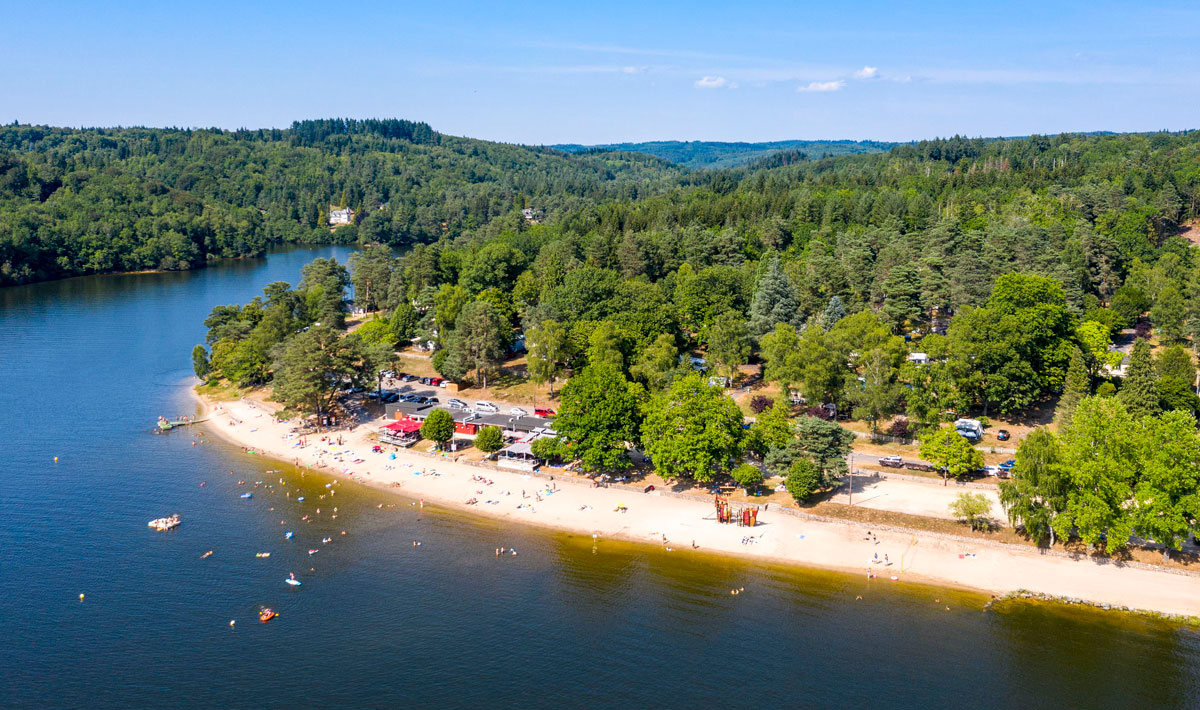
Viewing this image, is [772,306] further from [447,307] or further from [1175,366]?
[447,307]

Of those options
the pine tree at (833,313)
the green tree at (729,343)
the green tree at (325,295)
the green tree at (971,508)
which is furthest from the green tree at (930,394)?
the green tree at (325,295)

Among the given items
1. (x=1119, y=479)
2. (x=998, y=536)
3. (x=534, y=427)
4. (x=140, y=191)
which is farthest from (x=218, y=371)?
(x=140, y=191)

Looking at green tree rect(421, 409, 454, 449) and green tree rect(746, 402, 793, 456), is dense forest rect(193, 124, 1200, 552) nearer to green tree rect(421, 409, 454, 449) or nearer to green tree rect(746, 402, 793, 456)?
green tree rect(746, 402, 793, 456)

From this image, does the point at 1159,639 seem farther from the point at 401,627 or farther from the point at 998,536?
the point at 401,627

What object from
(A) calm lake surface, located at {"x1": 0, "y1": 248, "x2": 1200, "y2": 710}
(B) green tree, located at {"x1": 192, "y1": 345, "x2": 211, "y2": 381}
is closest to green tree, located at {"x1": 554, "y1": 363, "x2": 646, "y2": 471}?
(A) calm lake surface, located at {"x1": 0, "y1": 248, "x2": 1200, "y2": 710}

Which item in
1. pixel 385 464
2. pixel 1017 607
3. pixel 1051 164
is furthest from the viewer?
pixel 1051 164

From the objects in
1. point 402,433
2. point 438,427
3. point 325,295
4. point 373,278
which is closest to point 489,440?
point 438,427
